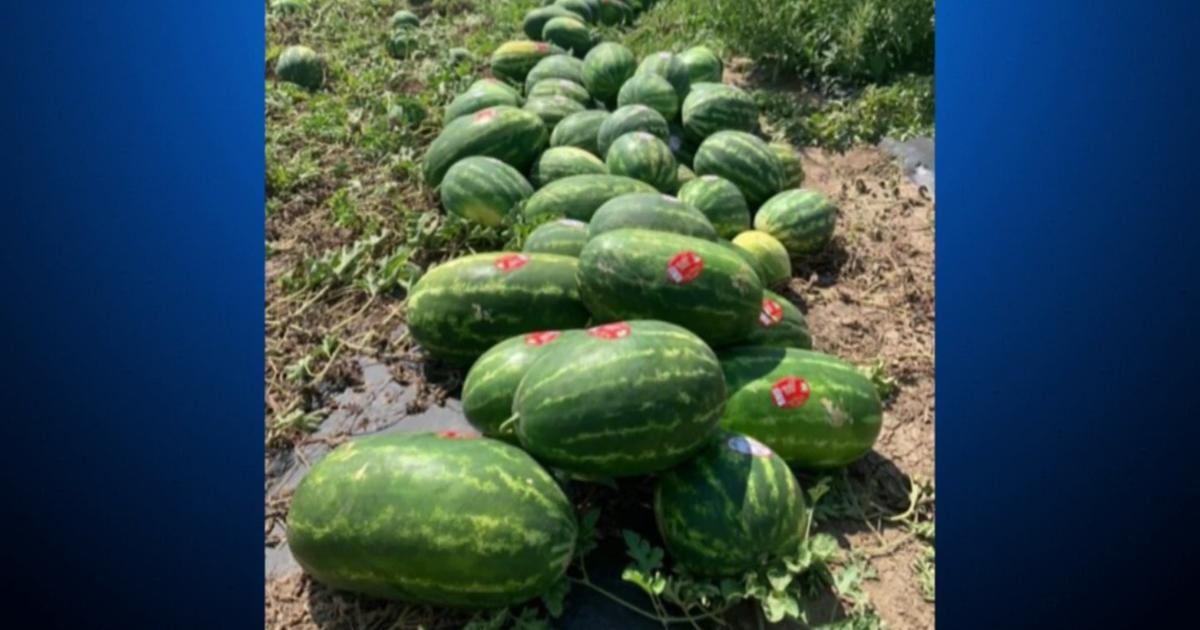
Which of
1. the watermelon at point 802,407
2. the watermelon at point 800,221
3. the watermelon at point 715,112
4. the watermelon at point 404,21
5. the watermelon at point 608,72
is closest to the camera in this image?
the watermelon at point 802,407

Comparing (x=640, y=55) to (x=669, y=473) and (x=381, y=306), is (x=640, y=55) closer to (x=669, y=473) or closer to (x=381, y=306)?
(x=381, y=306)

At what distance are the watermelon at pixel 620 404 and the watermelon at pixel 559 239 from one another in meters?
1.04

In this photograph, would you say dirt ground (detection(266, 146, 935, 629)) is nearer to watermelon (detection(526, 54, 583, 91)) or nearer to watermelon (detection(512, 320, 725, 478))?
watermelon (detection(512, 320, 725, 478))

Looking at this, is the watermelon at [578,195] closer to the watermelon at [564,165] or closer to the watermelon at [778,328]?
the watermelon at [564,165]

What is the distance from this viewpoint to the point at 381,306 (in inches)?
162

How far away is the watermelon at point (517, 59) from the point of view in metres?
6.56

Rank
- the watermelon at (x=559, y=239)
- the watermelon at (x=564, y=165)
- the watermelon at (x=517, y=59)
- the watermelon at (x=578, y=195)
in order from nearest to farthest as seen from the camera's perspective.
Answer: the watermelon at (x=559, y=239) → the watermelon at (x=578, y=195) → the watermelon at (x=564, y=165) → the watermelon at (x=517, y=59)

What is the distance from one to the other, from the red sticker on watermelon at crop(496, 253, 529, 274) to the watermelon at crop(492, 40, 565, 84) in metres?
3.34

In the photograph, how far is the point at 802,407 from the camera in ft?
10.0

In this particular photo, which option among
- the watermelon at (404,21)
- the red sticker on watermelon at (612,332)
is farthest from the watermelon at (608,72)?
the red sticker on watermelon at (612,332)

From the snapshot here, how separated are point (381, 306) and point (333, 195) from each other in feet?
3.79

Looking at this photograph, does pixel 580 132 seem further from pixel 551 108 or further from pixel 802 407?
pixel 802 407

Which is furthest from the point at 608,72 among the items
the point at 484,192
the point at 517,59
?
the point at 484,192

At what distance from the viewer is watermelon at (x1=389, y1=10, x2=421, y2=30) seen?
7844mm
